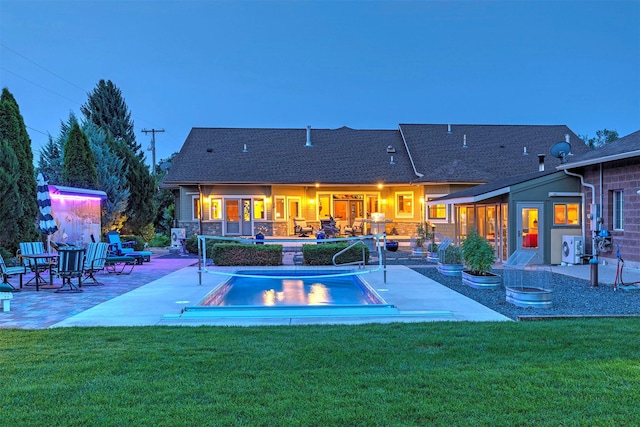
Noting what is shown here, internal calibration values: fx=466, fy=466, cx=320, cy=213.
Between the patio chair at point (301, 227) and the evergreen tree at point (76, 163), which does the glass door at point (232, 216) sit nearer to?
the patio chair at point (301, 227)

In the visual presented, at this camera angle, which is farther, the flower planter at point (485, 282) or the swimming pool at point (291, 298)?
the flower planter at point (485, 282)

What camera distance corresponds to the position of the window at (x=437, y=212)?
20.5 m

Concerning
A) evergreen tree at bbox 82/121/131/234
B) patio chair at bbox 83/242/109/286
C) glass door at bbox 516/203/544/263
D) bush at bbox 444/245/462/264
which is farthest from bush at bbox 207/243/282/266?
evergreen tree at bbox 82/121/131/234

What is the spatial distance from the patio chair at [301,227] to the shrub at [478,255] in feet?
41.0

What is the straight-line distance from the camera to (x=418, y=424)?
10.6ft

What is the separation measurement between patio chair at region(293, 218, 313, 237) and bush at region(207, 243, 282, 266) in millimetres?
7938

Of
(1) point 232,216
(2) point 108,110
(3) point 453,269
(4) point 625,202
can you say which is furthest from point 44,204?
(2) point 108,110

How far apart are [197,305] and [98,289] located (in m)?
3.45

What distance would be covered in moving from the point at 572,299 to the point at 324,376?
5.94 meters

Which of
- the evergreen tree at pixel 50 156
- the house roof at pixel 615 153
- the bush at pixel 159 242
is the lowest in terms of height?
the bush at pixel 159 242

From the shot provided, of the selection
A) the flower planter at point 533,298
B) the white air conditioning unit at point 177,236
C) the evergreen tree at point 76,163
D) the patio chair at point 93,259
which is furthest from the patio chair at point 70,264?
the white air conditioning unit at point 177,236

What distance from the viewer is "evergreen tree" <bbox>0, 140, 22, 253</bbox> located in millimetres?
12391

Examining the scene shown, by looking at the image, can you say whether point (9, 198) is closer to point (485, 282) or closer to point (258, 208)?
point (258, 208)

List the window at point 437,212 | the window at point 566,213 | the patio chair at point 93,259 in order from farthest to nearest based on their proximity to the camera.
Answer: the window at point 437,212, the window at point 566,213, the patio chair at point 93,259
